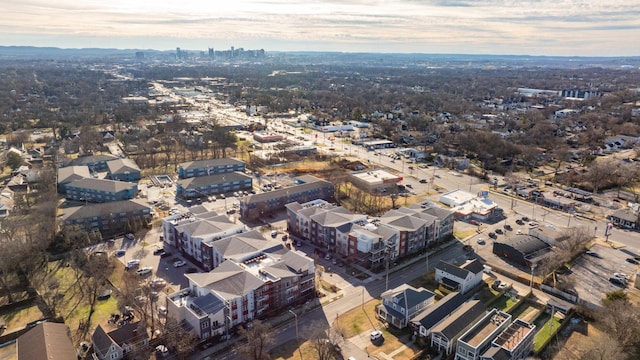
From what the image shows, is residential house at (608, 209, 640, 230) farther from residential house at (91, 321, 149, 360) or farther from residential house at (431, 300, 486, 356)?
residential house at (91, 321, 149, 360)

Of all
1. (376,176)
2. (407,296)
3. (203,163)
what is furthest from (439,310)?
(203,163)

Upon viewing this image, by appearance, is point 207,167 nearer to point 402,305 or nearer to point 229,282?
point 229,282

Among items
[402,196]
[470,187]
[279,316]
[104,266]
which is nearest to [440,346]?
[279,316]

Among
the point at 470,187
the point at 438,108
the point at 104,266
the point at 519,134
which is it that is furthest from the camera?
the point at 438,108

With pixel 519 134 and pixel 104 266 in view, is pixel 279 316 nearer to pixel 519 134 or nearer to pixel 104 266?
pixel 104 266

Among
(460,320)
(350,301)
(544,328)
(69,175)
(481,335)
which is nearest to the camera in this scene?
(481,335)

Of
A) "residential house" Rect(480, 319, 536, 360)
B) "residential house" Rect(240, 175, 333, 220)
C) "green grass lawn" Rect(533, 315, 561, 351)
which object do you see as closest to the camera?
"residential house" Rect(480, 319, 536, 360)

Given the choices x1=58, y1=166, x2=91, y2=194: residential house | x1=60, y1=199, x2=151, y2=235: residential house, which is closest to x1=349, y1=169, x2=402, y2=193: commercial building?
x1=60, y1=199, x2=151, y2=235: residential house
